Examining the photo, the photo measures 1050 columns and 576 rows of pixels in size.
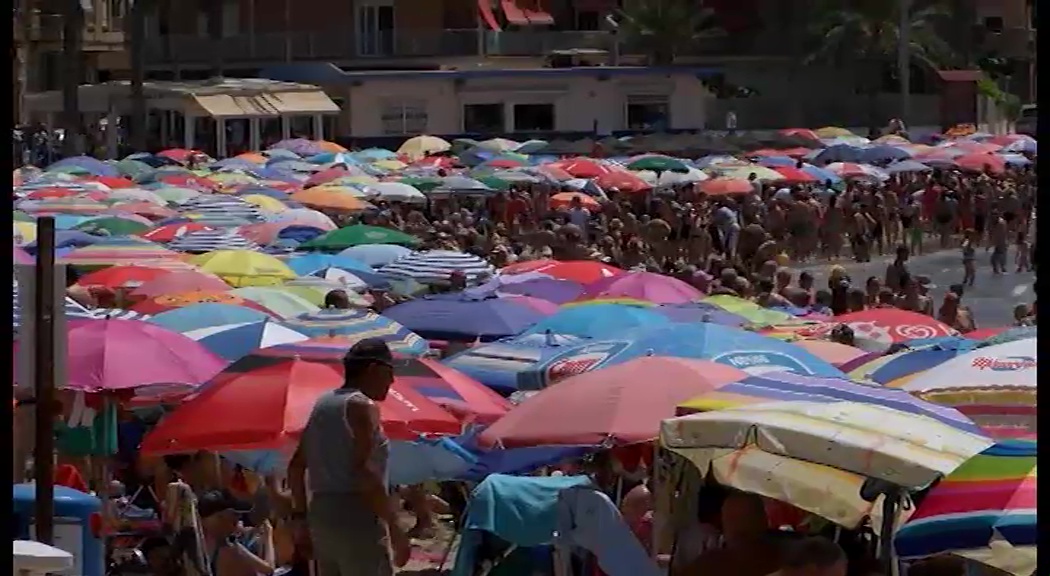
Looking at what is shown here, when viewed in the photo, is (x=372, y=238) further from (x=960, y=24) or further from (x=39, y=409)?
(x=960, y=24)

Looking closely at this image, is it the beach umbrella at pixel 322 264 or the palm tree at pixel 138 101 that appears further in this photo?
the palm tree at pixel 138 101

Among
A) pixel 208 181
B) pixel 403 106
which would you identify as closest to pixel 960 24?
pixel 403 106

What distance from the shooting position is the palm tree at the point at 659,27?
211ft

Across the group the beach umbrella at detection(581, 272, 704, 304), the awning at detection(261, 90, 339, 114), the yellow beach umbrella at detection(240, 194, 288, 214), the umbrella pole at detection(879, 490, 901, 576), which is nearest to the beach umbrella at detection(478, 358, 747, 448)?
the umbrella pole at detection(879, 490, 901, 576)

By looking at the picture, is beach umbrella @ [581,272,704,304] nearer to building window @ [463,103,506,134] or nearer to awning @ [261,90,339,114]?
awning @ [261,90,339,114]

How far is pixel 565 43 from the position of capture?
6456 cm

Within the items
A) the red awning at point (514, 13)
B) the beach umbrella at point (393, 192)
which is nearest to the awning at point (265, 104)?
the red awning at point (514, 13)

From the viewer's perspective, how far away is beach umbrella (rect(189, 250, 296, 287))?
17234mm

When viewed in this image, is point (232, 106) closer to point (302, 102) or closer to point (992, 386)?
point (302, 102)

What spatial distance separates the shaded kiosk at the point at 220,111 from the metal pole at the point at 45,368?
4390 centimetres

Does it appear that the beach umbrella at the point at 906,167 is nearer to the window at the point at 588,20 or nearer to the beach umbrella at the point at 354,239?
the beach umbrella at the point at 354,239

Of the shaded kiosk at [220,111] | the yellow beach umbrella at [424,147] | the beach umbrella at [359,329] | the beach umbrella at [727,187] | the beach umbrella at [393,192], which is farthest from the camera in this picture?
the shaded kiosk at [220,111]

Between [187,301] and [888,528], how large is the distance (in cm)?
801

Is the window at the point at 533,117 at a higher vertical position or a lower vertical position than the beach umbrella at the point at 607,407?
higher
